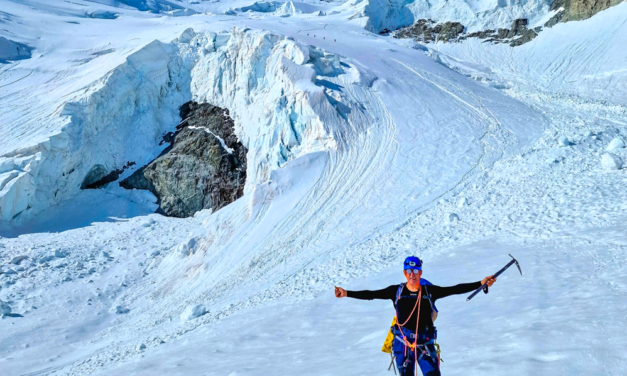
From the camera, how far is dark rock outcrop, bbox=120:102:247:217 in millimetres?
24969

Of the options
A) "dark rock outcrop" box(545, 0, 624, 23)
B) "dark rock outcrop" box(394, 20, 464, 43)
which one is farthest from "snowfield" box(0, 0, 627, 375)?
"dark rock outcrop" box(394, 20, 464, 43)

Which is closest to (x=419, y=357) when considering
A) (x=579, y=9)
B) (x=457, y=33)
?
(x=579, y=9)

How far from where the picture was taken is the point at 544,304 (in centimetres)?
661

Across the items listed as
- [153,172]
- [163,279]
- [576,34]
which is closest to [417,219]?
[163,279]

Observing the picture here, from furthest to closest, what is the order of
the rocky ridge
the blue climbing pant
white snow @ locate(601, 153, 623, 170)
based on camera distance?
the rocky ridge < white snow @ locate(601, 153, 623, 170) < the blue climbing pant

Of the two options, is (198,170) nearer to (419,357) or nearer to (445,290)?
→ (445,290)

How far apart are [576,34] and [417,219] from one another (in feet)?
90.1

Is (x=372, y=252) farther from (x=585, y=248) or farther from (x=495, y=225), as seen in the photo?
(x=585, y=248)

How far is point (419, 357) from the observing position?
4.39m

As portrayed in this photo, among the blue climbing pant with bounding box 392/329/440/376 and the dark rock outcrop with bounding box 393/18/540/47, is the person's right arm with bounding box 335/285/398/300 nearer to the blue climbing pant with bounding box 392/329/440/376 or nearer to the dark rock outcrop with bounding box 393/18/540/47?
the blue climbing pant with bounding box 392/329/440/376

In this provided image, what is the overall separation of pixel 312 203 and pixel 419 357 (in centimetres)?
1407

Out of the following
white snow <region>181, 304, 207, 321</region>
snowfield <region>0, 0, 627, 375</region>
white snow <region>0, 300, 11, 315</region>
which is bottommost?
white snow <region>0, 300, 11, 315</region>

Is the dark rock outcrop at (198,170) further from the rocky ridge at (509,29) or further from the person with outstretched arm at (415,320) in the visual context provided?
the rocky ridge at (509,29)

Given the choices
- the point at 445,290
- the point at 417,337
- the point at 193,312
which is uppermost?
the point at 445,290
